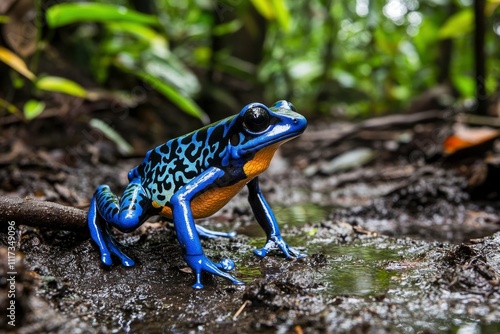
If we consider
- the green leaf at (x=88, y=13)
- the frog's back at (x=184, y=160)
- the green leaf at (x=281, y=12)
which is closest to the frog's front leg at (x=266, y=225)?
the frog's back at (x=184, y=160)

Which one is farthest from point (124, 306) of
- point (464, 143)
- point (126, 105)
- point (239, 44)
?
point (239, 44)

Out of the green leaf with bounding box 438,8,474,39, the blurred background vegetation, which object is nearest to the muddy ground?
the blurred background vegetation

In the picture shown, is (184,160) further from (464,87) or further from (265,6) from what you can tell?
(464,87)

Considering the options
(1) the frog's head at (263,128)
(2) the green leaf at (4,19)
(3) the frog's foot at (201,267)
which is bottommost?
(3) the frog's foot at (201,267)

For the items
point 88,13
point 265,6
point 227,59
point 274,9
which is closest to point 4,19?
point 88,13

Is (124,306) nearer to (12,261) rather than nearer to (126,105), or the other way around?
(12,261)

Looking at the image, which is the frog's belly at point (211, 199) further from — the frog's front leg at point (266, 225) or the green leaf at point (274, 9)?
the green leaf at point (274, 9)
